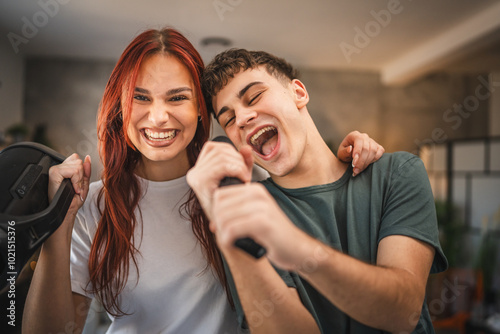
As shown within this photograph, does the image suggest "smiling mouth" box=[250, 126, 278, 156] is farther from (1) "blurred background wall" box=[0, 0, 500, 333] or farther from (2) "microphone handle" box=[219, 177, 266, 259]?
(1) "blurred background wall" box=[0, 0, 500, 333]

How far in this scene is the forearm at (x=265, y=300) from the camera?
26.9 inches

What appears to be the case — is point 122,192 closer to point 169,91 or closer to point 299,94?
point 169,91

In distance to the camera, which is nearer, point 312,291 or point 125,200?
point 312,291

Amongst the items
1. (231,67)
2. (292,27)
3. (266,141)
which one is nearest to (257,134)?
(266,141)

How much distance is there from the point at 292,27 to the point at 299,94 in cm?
301

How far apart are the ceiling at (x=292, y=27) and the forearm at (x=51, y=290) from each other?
2.51m

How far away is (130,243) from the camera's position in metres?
1.09

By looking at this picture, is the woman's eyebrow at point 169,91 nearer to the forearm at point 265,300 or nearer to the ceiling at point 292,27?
the forearm at point 265,300

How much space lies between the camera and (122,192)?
1.14 m

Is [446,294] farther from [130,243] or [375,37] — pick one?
[130,243]

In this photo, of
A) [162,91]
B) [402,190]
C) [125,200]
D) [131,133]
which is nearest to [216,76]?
[162,91]

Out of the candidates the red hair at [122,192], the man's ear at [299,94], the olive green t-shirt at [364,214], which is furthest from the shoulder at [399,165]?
the red hair at [122,192]

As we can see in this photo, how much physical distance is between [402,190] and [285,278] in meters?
0.37

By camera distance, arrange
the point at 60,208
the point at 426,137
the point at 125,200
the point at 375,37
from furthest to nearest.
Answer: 1. the point at 426,137
2. the point at 375,37
3. the point at 125,200
4. the point at 60,208
